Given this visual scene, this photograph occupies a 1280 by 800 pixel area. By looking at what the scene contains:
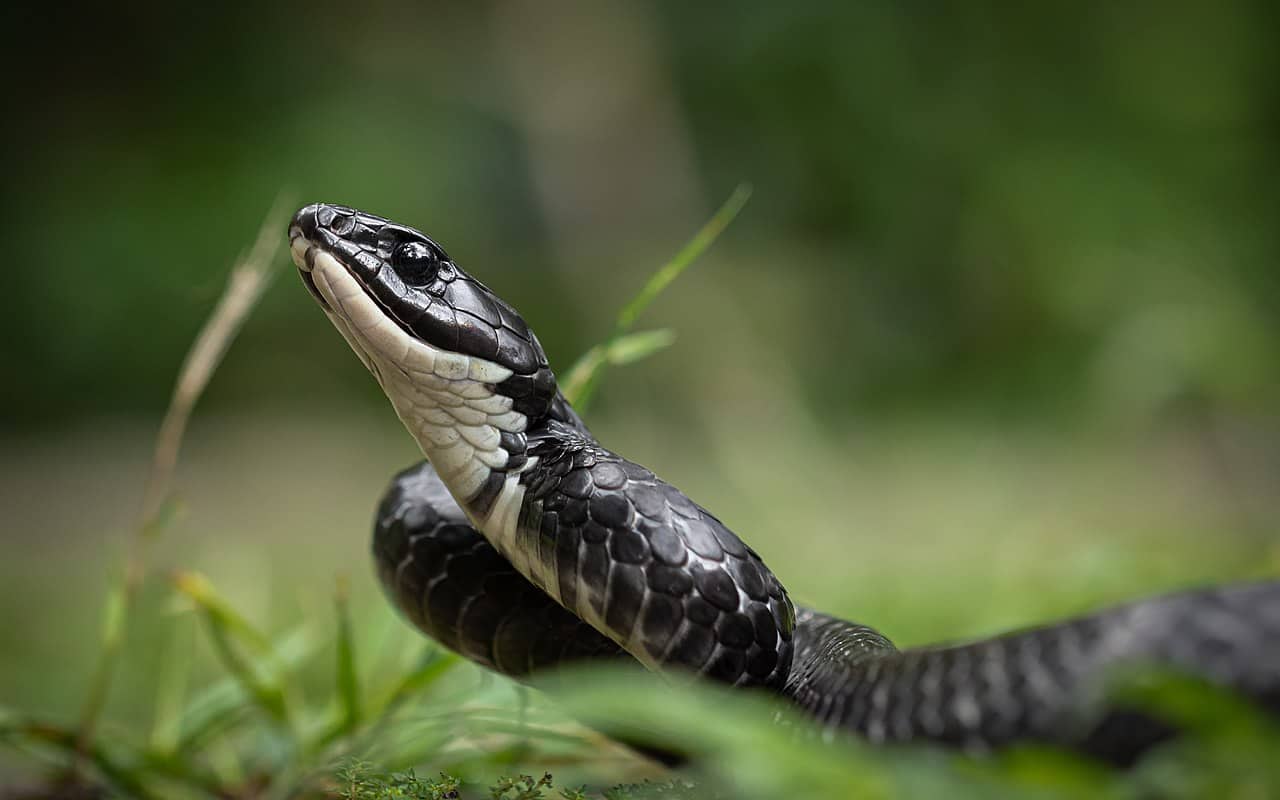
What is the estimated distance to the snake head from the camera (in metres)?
0.80

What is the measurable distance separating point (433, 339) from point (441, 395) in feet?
0.14

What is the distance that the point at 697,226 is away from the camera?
15.0 feet

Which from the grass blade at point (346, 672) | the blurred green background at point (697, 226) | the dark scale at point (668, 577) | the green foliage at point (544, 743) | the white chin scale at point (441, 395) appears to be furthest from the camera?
the blurred green background at point (697, 226)

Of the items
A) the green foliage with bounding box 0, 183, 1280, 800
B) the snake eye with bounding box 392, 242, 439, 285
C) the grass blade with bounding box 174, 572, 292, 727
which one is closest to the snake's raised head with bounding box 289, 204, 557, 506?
the snake eye with bounding box 392, 242, 439, 285

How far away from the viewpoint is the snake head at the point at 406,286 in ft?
2.62

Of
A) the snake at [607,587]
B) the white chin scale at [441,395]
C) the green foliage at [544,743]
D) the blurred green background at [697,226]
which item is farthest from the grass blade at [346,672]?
the blurred green background at [697,226]

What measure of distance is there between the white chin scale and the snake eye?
0.03 m

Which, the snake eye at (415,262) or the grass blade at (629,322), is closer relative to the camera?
the snake eye at (415,262)

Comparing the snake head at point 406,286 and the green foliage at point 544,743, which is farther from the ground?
the snake head at point 406,286

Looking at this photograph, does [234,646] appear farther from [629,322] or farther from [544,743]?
[629,322]

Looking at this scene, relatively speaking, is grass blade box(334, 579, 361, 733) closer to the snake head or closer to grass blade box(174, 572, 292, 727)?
grass blade box(174, 572, 292, 727)

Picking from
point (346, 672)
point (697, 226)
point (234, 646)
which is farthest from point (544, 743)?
point (697, 226)

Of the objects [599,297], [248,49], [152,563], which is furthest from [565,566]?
[248,49]

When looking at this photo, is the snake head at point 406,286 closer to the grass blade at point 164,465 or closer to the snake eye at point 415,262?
the snake eye at point 415,262
